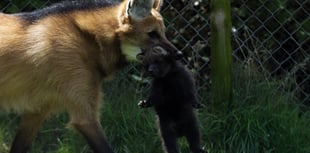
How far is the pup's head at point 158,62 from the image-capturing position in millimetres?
4258

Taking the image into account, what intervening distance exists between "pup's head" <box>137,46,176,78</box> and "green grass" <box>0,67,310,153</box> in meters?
0.90

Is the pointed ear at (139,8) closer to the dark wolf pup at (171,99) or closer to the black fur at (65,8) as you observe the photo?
the dark wolf pup at (171,99)

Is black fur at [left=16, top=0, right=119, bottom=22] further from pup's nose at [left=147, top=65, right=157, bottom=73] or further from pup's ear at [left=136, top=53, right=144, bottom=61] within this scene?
pup's nose at [left=147, top=65, right=157, bottom=73]

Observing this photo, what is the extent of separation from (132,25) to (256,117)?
1089mm

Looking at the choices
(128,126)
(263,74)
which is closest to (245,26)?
(263,74)

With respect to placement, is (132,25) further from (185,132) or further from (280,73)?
(280,73)

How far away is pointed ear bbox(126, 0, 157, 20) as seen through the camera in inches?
174

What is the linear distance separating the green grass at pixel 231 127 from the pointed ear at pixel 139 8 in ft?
3.04

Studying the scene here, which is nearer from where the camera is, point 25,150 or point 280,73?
point 25,150

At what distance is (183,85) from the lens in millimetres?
4371

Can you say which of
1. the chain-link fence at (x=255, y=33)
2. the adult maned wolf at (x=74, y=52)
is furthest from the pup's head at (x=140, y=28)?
the chain-link fence at (x=255, y=33)

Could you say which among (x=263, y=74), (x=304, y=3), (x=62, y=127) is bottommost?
(x=62, y=127)

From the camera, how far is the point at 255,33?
564 cm

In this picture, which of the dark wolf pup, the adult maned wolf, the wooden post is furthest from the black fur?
the wooden post
